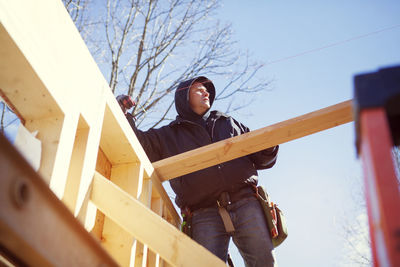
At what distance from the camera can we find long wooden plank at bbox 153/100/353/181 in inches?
87.1

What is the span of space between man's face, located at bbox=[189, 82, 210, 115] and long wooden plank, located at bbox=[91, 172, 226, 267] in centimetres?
219

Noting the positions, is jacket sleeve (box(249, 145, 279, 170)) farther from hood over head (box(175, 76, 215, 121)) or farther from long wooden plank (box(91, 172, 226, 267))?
long wooden plank (box(91, 172, 226, 267))

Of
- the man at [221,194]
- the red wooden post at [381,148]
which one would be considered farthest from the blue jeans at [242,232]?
the red wooden post at [381,148]

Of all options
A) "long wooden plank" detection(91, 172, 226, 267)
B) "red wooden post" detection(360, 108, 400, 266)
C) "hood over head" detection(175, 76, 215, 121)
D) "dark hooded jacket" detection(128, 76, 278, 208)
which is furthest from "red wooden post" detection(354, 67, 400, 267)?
"hood over head" detection(175, 76, 215, 121)

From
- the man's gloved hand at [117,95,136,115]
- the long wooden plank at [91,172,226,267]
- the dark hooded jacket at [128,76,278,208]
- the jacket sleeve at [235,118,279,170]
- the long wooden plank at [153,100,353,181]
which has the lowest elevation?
the jacket sleeve at [235,118,279,170]

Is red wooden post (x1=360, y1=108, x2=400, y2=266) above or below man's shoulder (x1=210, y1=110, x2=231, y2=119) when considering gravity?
above

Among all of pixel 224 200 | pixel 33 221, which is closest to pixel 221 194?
pixel 224 200

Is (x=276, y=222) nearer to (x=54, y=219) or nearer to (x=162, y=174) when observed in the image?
(x=162, y=174)

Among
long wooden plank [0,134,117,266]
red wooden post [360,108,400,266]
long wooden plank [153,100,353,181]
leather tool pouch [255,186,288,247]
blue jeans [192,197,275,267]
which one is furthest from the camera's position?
leather tool pouch [255,186,288,247]

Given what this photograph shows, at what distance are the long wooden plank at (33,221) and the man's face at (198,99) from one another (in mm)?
2903

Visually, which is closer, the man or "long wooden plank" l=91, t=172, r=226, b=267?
"long wooden plank" l=91, t=172, r=226, b=267

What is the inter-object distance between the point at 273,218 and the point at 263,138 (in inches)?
32.8

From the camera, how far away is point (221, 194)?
2951 mm

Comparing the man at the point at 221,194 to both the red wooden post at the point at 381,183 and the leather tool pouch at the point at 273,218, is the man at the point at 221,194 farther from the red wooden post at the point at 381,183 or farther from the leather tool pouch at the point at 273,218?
the red wooden post at the point at 381,183
